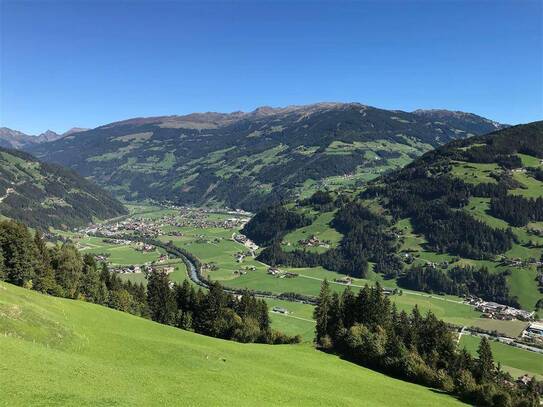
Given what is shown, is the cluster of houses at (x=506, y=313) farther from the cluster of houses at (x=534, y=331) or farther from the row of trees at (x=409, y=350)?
the row of trees at (x=409, y=350)

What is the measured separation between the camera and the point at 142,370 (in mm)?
42750

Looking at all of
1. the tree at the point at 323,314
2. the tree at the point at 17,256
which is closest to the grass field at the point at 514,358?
the tree at the point at 323,314

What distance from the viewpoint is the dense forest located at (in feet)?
270

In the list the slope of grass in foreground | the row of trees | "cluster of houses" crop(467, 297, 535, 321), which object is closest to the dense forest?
the row of trees

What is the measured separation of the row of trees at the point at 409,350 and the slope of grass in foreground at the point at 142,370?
16.4ft

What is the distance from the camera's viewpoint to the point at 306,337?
150m

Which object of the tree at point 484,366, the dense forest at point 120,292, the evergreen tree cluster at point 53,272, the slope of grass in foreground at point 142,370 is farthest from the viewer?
the dense forest at point 120,292

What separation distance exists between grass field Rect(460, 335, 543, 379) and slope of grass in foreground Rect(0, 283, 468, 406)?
81.0 meters

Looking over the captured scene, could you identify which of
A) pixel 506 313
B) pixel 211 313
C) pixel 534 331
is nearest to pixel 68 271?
pixel 211 313

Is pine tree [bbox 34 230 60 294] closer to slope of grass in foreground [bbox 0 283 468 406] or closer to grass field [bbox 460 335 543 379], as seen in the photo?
slope of grass in foreground [bbox 0 283 468 406]

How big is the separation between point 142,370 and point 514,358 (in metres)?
136

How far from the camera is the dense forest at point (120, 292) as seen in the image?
82.4 m

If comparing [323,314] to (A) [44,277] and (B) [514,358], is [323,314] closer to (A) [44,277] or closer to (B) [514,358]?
(A) [44,277]

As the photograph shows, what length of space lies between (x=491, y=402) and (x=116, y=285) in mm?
81383
